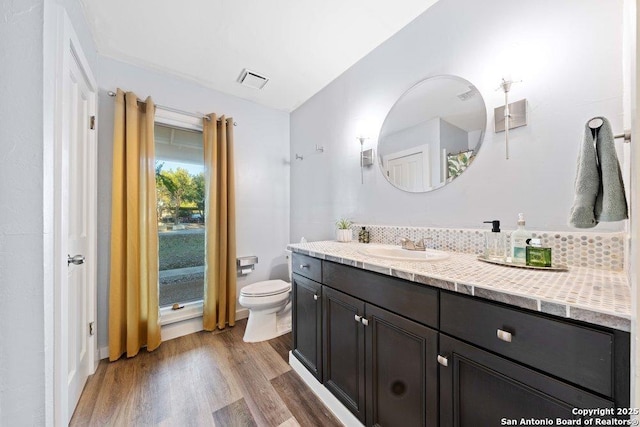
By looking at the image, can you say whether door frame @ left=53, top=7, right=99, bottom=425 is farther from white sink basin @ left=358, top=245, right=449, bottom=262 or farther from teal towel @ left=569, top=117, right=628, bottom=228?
teal towel @ left=569, top=117, right=628, bottom=228

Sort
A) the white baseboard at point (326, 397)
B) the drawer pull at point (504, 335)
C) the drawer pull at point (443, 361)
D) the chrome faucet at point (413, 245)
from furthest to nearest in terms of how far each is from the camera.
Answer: the chrome faucet at point (413, 245) < the white baseboard at point (326, 397) < the drawer pull at point (443, 361) < the drawer pull at point (504, 335)

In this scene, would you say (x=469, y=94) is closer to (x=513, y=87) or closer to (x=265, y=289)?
(x=513, y=87)

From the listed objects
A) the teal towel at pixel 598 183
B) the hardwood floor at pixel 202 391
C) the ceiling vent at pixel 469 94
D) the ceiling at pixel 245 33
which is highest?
the ceiling at pixel 245 33

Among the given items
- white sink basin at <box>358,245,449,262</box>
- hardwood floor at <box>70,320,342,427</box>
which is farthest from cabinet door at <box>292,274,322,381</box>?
white sink basin at <box>358,245,449,262</box>

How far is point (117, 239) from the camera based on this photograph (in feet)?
5.92

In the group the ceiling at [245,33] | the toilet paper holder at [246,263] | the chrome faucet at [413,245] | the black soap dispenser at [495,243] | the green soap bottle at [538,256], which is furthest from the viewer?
the toilet paper holder at [246,263]

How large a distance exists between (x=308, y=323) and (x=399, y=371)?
696 millimetres

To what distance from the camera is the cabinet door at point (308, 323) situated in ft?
4.64

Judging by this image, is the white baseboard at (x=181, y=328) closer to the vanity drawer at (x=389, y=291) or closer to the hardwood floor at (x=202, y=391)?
the hardwood floor at (x=202, y=391)

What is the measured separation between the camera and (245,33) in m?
1.67

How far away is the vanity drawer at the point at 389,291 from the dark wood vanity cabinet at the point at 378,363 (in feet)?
0.11

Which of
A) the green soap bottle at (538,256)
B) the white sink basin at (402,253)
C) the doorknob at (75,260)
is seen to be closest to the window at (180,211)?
the doorknob at (75,260)

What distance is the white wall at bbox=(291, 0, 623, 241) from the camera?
0.94 metres

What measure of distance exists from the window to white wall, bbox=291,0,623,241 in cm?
170
